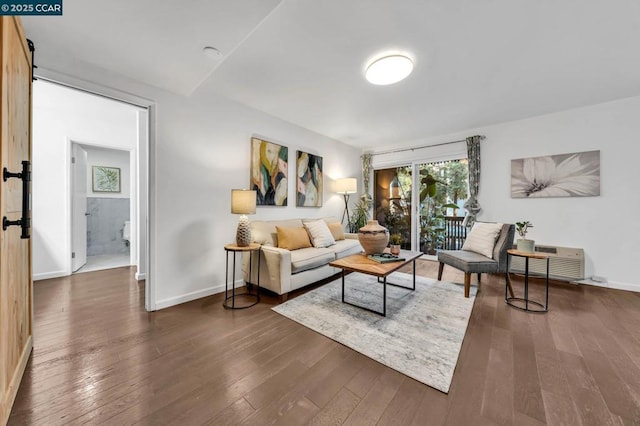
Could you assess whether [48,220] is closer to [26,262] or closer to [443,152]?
[26,262]

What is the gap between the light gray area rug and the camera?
166 cm

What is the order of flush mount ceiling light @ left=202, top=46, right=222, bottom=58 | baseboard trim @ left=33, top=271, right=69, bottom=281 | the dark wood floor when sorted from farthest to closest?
baseboard trim @ left=33, top=271, right=69, bottom=281 < flush mount ceiling light @ left=202, top=46, right=222, bottom=58 < the dark wood floor

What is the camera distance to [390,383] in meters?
1.47

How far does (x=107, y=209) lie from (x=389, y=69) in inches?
252

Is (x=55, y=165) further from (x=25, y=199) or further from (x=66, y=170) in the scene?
(x=25, y=199)

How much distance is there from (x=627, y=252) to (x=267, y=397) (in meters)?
4.76

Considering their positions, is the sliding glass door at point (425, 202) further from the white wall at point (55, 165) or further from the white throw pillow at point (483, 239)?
the white wall at point (55, 165)

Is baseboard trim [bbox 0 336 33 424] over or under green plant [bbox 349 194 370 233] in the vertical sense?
under

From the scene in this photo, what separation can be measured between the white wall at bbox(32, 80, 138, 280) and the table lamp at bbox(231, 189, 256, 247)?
2.41 metres

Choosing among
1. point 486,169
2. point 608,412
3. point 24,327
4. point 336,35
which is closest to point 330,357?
point 608,412

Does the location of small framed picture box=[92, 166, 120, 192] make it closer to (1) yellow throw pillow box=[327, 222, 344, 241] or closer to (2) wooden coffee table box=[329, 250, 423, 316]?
(1) yellow throw pillow box=[327, 222, 344, 241]

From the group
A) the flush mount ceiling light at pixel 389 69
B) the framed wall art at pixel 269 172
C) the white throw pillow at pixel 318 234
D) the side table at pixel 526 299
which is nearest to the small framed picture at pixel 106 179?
the framed wall art at pixel 269 172

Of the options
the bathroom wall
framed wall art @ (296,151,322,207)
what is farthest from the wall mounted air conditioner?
the bathroom wall

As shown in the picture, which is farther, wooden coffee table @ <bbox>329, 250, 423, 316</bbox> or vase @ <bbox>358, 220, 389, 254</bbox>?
vase @ <bbox>358, 220, 389, 254</bbox>
